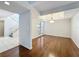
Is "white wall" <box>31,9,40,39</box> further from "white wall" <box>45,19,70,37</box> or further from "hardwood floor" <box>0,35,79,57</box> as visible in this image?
Result: "white wall" <box>45,19,70,37</box>

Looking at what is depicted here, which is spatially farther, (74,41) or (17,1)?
(74,41)

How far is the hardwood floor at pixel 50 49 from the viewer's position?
2.23 metres

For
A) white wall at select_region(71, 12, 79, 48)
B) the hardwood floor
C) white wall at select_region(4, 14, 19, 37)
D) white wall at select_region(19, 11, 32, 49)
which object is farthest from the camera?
white wall at select_region(4, 14, 19, 37)

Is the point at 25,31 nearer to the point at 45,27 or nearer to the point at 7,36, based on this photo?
the point at 45,27

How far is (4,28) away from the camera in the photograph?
9.50ft

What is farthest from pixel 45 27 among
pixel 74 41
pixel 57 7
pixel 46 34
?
pixel 74 41

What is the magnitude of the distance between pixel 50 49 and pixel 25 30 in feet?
3.33

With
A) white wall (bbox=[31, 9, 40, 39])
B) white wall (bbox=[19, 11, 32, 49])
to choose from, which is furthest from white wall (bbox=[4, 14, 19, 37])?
white wall (bbox=[31, 9, 40, 39])

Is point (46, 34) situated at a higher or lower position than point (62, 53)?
higher

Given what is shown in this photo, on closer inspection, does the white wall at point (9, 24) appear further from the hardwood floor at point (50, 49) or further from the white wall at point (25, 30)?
the hardwood floor at point (50, 49)

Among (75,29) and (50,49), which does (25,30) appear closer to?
(50,49)

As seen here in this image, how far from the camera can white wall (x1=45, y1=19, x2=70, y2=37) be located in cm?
230

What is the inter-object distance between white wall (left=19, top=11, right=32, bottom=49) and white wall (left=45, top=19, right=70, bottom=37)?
60 centimetres

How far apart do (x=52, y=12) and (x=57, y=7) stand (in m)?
0.22
